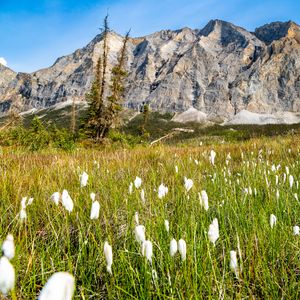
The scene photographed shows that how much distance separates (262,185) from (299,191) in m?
0.41

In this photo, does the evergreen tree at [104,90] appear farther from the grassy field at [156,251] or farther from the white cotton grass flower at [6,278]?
the white cotton grass flower at [6,278]

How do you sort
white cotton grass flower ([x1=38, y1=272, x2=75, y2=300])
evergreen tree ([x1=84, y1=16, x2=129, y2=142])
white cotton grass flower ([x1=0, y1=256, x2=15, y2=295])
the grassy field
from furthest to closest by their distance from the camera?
evergreen tree ([x1=84, y1=16, x2=129, y2=142]) → the grassy field → white cotton grass flower ([x1=0, y1=256, x2=15, y2=295]) → white cotton grass flower ([x1=38, y1=272, x2=75, y2=300])

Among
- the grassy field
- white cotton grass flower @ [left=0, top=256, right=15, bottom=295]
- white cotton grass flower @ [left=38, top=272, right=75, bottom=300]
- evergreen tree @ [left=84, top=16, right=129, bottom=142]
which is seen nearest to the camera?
white cotton grass flower @ [left=38, top=272, right=75, bottom=300]

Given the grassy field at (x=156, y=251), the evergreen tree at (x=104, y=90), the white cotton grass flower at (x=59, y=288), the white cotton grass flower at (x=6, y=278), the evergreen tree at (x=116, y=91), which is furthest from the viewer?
the evergreen tree at (x=116, y=91)

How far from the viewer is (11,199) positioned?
9.75 feet

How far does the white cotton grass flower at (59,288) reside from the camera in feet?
1.63

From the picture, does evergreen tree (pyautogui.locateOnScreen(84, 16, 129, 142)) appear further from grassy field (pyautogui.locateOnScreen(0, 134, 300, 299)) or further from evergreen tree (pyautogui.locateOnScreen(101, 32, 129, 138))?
grassy field (pyautogui.locateOnScreen(0, 134, 300, 299))

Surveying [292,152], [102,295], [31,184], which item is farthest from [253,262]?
[292,152]

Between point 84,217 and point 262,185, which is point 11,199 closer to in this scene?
point 84,217

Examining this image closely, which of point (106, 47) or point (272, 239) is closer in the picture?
point (272, 239)

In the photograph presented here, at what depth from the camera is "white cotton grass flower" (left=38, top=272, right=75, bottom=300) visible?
496 mm

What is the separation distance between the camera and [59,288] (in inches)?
19.7

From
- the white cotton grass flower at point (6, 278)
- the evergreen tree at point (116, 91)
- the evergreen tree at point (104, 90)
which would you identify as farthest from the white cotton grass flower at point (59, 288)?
the evergreen tree at point (116, 91)

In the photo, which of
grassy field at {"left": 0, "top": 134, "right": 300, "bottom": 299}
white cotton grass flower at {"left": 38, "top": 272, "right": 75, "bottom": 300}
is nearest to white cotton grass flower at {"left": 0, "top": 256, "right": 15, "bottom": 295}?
white cotton grass flower at {"left": 38, "top": 272, "right": 75, "bottom": 300}
